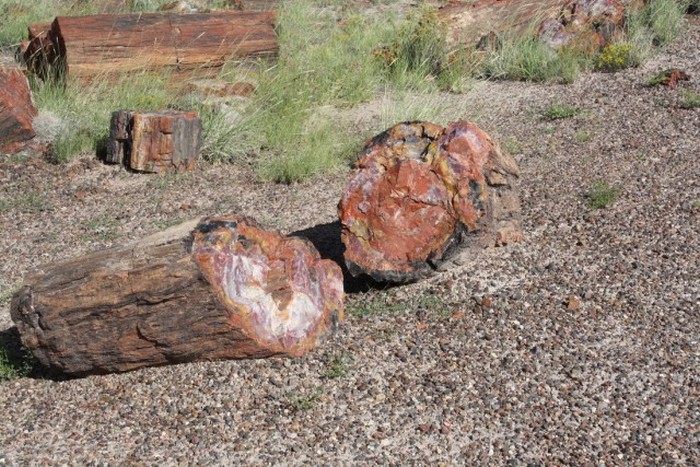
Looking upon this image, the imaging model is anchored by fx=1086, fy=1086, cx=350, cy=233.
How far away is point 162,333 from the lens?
4.80 metres

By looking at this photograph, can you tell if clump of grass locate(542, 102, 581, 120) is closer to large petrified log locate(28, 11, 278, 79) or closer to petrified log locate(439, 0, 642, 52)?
petrified log locate(439, 0, 642, 52)

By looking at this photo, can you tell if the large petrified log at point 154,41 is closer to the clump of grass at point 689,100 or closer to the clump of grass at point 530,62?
the clump of grass at point 530,62

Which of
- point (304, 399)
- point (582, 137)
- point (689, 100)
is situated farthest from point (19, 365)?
point (689, 100)

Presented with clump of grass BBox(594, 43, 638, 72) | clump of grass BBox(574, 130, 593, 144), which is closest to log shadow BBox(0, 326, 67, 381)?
clump of grass BBox(574, 130, 593, 144)

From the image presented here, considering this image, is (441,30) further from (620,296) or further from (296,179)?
(620,296)

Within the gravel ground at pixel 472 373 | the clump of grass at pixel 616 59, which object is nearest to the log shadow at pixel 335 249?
the gravel ground at pixel 472 373

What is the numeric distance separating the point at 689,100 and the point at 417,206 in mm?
3458

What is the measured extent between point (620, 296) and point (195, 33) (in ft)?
17.8

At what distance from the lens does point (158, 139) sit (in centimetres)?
786

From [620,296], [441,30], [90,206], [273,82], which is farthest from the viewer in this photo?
[441,30]

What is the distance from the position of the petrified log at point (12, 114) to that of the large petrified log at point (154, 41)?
65cm

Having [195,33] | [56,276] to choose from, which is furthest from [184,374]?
[195,33]

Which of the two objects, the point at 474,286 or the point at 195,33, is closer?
the point at 474,286

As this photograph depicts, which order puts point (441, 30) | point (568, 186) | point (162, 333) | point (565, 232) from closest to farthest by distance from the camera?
point (162, 333)
point (565, 232)
point (568, 186)
point (441, 30)
